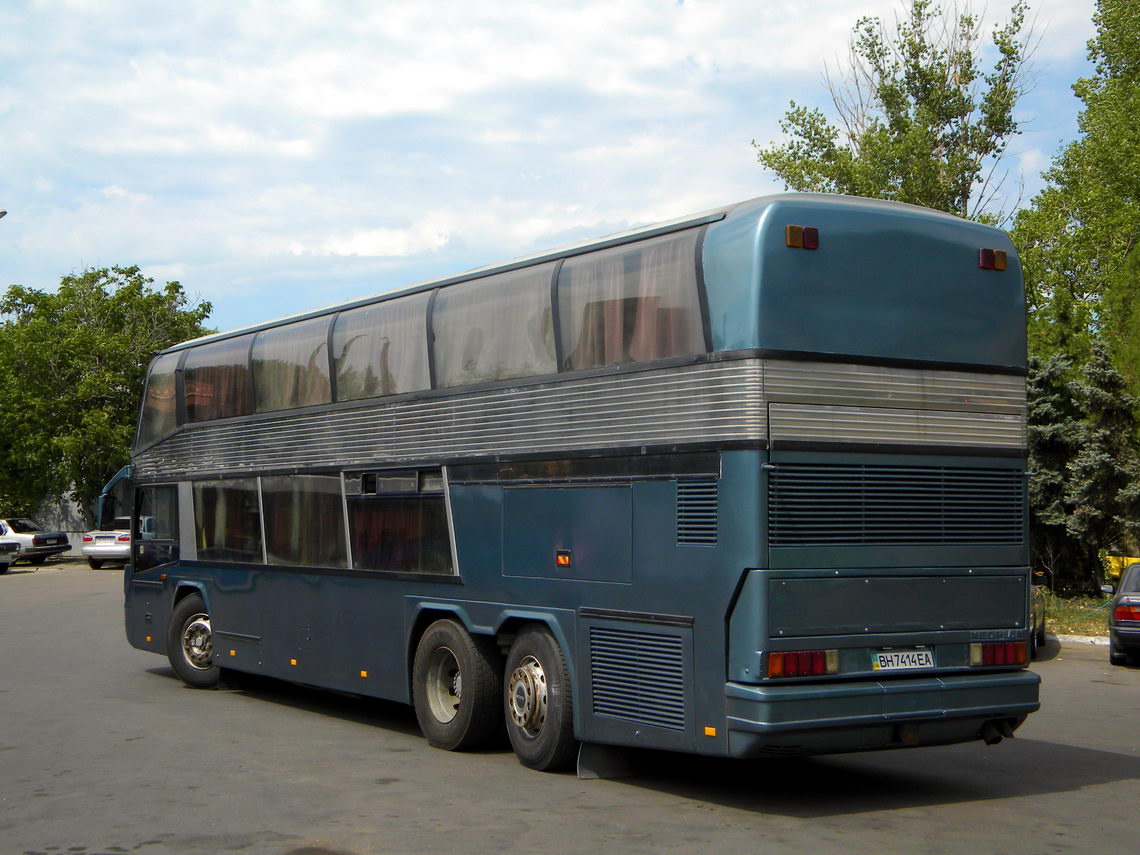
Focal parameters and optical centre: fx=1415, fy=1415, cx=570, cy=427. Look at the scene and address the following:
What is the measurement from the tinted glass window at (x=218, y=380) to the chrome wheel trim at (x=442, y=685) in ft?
14.0

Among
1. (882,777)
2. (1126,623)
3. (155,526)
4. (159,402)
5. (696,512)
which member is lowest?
(882,777)

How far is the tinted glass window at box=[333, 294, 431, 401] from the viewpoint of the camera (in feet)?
38.3

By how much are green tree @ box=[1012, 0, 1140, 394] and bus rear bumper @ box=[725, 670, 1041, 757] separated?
20.2 meters

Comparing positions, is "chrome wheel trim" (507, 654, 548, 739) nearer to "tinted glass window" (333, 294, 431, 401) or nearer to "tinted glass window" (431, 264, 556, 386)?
"tinted glass window" (431, 264, 556, 386)

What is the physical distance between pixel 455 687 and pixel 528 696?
125 cm

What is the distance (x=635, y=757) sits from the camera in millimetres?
10438

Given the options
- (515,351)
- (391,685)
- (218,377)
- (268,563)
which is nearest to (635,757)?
(391,685)

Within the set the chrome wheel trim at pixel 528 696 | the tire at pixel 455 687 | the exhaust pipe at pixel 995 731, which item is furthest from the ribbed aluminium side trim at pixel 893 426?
the tire at pixel 455 687

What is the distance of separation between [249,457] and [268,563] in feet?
3.72

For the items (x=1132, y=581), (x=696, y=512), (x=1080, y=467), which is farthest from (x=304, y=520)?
(x=1080, y=467)

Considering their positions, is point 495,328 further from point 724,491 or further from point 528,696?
point 724,491

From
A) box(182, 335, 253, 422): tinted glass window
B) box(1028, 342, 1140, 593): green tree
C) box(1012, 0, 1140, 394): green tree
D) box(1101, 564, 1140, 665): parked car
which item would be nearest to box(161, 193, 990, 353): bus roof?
box(182, 335, 253, 422): tinted glass window

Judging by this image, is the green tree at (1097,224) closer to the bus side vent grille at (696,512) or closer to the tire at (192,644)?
the tire at (192,644)

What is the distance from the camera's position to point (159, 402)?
16266 mm
